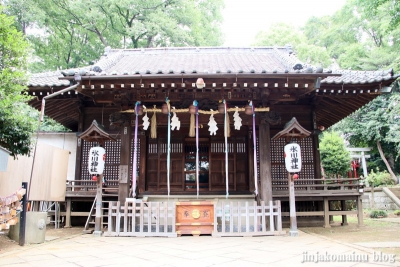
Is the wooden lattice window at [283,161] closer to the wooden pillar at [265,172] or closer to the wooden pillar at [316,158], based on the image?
the wooden pillar at [316,158]

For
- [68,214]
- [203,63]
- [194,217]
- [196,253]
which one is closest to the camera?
[196,253]

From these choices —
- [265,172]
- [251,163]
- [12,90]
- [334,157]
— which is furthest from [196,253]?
[334,157]

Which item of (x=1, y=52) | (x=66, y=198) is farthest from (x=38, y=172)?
(x=1, y=52)

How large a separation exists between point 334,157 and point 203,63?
Answer: 10182 mm

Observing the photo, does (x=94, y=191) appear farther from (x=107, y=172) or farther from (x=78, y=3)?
(x=78, y=3)

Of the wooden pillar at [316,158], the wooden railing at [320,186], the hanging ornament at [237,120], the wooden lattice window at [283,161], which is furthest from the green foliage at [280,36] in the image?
the hanging ornament at [237,120]

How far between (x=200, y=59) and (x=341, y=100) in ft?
17.4

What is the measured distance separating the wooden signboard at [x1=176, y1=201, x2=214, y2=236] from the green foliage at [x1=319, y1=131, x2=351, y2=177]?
11.7m

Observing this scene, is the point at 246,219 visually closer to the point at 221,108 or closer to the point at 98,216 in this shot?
the point at 221,108

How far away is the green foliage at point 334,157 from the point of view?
16.5 meters

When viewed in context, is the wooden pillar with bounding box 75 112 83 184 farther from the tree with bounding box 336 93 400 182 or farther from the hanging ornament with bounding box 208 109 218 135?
the tree with bounding box 336 93 400 182

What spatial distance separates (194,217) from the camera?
725cm

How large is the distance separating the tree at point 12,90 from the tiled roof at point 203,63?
1.09m

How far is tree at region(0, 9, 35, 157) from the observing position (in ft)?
19.3
